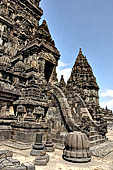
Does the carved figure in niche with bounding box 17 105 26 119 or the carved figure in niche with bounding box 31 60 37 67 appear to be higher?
the carved figure in niche with bounding box 31 60 37 67

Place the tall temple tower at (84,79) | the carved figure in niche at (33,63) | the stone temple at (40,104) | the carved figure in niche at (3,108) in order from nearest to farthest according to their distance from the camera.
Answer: the stone temple at (40,104)
the carved figure in niche at (3,108)
the carved figure in niche at (33,63)
the tall temple tower at (84,79)

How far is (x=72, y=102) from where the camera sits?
1104 cm

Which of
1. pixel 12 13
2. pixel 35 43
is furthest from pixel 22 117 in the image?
pixel 12 13

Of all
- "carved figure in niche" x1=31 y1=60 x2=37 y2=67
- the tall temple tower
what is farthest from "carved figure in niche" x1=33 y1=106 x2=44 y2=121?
the tall temple tower

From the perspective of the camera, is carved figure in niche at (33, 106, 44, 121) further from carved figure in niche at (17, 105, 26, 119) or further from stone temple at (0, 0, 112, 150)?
carved figure in niche at (17, 105, 26, 119)

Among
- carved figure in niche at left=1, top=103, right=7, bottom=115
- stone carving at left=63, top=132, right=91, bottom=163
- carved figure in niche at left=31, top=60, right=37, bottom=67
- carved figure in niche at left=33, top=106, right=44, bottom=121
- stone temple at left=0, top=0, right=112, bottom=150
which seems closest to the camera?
stone carving at left=63, top=132, right=91, bottom=163

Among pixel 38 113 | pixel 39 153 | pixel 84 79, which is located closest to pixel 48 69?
pixel 38 113

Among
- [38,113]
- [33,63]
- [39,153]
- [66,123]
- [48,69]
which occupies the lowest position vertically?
[39,153]

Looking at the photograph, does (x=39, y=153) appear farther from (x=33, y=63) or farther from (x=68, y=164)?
(x=33, y=63)

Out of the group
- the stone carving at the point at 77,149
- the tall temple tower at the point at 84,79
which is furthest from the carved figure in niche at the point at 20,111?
the tall temple tower at the point at 84,79

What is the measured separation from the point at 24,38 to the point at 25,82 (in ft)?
43.3

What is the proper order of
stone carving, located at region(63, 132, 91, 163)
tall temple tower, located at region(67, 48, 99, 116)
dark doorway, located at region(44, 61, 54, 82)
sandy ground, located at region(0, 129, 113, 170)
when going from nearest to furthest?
sandy ground, located at region(0, 129, 113, 170), stone carving, located at region(63, 132, 91, 163), dark doorway, located at region(44, 61, 54, 82), tall temple tower, located at region(67, 48, 99, 116)

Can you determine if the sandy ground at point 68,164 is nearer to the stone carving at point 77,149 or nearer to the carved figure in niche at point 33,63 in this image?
the stone carving at point 77,149

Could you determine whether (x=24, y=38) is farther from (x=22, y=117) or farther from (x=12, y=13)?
(x=22, y=117)
